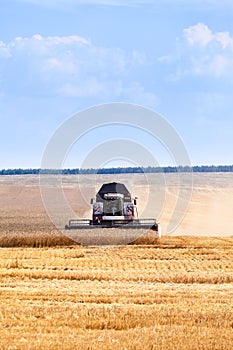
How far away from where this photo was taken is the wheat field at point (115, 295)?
11586mm

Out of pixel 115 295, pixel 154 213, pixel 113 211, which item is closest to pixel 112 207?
pixel 113 211

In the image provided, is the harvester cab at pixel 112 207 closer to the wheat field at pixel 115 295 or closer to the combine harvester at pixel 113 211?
the combine harvester at pixel 113 211

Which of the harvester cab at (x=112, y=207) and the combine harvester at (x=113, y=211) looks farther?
the harvester cab at (x=112, y=207)

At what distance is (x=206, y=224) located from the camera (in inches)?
2506

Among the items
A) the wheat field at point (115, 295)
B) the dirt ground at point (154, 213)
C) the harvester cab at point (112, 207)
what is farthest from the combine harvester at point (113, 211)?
the dirt ground at point (154, 213)

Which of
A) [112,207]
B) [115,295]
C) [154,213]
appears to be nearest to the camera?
[115,295]

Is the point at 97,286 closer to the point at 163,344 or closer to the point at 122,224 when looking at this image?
the point at 163,344

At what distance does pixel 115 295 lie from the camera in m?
17.9

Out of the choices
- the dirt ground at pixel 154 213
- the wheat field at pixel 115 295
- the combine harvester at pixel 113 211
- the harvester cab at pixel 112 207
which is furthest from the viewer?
the dirt ground at pixel 154 213

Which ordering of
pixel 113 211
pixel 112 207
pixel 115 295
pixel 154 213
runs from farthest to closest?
1. pixel 154 213
2. pixel 112 207
3. pixel 113 211
4. pixel 115 295

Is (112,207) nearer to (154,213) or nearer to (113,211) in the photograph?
(113,211)

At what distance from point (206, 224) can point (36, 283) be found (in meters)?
43.5

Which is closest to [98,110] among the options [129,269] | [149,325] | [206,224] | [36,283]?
[129,269]

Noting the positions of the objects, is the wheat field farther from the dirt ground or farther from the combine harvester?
the dirt ground
